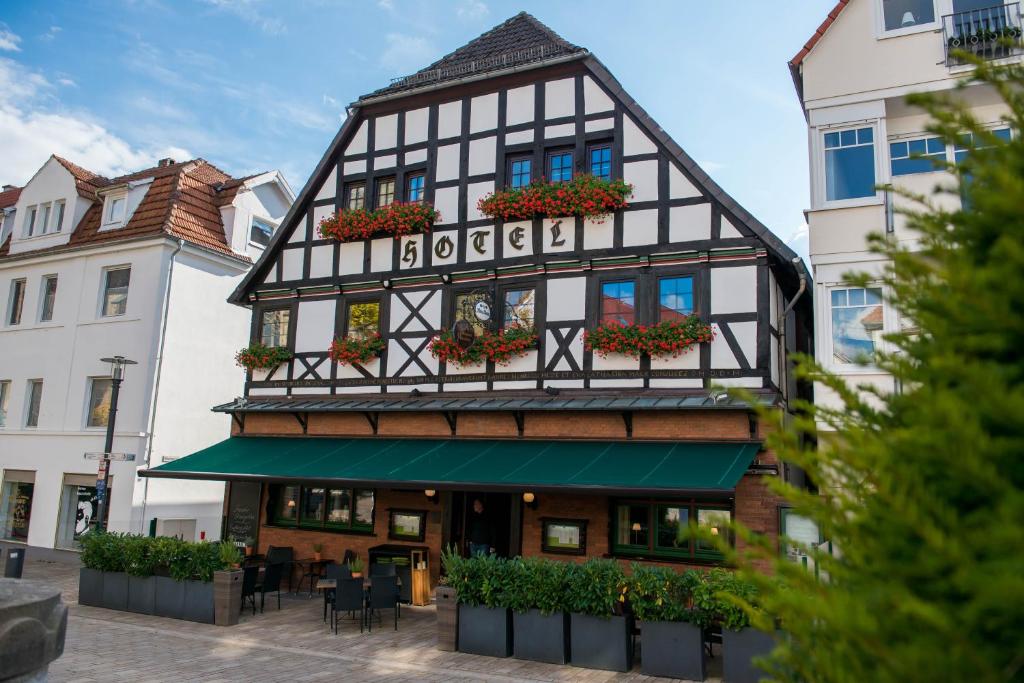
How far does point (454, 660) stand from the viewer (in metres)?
10.2

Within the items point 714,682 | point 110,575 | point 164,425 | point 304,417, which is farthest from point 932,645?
point 164,425

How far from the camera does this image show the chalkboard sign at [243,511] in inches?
663

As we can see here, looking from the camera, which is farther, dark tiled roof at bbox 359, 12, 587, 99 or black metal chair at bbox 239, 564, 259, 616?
dark tiled roof at bbox 359, 12, 587, 99

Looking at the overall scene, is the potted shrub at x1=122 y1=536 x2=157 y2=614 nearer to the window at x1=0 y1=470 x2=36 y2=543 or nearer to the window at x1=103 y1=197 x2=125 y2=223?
the window at x1=0 y1=470 x2=36 y2=543

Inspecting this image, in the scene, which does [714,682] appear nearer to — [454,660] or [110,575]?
[454,660]

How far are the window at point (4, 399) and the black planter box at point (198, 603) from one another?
13524mm

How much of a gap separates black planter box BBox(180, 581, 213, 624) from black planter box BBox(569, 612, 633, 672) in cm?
613

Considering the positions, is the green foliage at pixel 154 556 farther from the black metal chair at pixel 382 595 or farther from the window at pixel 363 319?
the window at pixel 363 319

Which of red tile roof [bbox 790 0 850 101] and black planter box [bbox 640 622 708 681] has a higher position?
red tile roof [bbox 790 0 850 101]

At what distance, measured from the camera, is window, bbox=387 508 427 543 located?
15.1 metres

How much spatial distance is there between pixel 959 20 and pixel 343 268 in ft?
39.9

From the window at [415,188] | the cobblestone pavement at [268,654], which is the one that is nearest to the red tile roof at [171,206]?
the window at [415,188]

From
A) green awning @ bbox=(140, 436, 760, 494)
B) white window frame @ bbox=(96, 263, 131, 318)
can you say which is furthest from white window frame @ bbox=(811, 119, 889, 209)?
white window frame @ bbox=(96, 263, 131, 318)

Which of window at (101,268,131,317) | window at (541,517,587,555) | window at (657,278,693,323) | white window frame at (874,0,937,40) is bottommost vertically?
window at (541,517,587,555)
